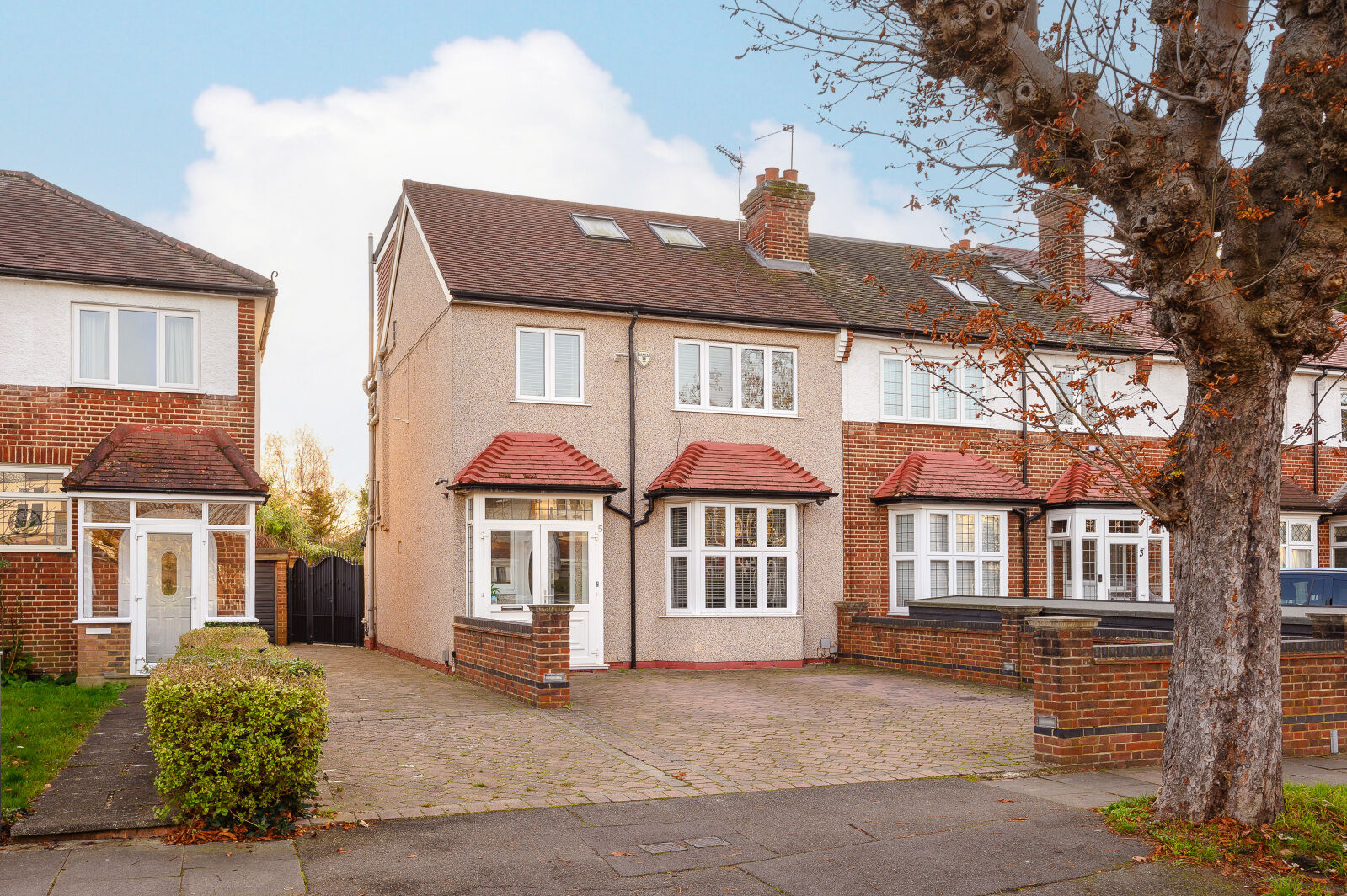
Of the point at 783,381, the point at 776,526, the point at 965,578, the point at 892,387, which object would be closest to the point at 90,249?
the point at 783,381

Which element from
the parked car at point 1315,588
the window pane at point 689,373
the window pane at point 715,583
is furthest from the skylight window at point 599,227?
the parked car at point 1315,588

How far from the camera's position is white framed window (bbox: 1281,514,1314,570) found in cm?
2152

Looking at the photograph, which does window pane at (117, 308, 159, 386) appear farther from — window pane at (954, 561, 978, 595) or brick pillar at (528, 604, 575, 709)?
window pane at (954, 561, 978, 595)

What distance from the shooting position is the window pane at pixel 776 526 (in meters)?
17.4

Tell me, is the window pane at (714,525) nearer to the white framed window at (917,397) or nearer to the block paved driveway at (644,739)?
the block paved driveway at (644,739)

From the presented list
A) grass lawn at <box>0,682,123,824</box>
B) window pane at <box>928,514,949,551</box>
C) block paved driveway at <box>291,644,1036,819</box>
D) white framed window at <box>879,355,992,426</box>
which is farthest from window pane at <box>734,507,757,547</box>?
grass lawn at <box>0,682,123,824</box>

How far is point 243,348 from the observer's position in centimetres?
1595

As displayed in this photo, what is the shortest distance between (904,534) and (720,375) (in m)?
4.12

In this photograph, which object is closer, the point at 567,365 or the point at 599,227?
the point at 567,365

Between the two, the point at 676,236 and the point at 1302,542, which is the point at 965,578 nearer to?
the point at 1302,542

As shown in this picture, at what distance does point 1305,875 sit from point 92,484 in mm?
13308

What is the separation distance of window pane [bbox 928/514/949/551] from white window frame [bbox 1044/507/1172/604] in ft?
7.39

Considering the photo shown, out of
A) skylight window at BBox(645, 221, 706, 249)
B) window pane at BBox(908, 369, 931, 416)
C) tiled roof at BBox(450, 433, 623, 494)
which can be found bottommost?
tiled roof at BBox(450, 433, 623, 494)

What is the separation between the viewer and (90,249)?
51.8 ft
